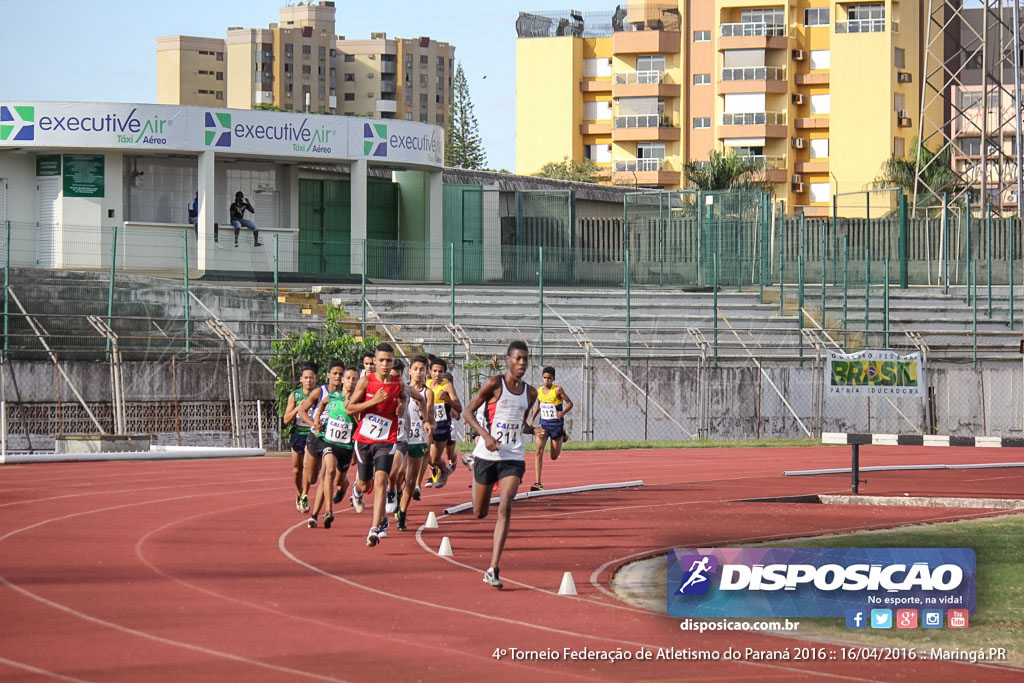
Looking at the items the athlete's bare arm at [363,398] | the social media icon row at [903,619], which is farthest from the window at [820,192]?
the social media icon row at [903,619]

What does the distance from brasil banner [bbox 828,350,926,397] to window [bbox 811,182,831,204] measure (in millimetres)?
60733

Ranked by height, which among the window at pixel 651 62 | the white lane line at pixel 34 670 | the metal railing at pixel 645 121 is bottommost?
the white lane line at pixel 34 670

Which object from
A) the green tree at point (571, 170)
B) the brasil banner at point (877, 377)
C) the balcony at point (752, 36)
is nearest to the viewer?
the brasil banner at point (877, 377)

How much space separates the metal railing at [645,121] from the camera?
277 feet

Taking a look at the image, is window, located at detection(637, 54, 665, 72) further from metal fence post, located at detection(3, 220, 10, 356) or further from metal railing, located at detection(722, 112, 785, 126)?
metal fence post, located at detection(3, 220, 10, 356)

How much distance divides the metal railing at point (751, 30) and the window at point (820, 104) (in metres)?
4.02

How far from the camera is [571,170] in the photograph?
273 ft

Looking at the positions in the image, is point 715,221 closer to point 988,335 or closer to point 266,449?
point 988,335

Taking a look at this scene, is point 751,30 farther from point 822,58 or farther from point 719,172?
point 719,172

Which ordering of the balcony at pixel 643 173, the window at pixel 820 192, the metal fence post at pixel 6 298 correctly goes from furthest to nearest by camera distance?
1. the balcony at pixel 643 173
2. the window at pixel 820 192
3. the metal fence post at pixel 6 298

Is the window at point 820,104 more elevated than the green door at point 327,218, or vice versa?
the window at point 820,104

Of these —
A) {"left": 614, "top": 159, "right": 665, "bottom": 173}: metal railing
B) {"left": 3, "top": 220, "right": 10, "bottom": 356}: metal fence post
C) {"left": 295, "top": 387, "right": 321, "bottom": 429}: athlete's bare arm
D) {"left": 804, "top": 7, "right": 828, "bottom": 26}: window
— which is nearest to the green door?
{"left": 3, "top": 220, "right": 10, "bottom": 356}: metal fence post

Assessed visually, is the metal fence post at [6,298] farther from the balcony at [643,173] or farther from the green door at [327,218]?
the balcony at [643,173]

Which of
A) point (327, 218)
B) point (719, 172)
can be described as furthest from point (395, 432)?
point (719, 172)
